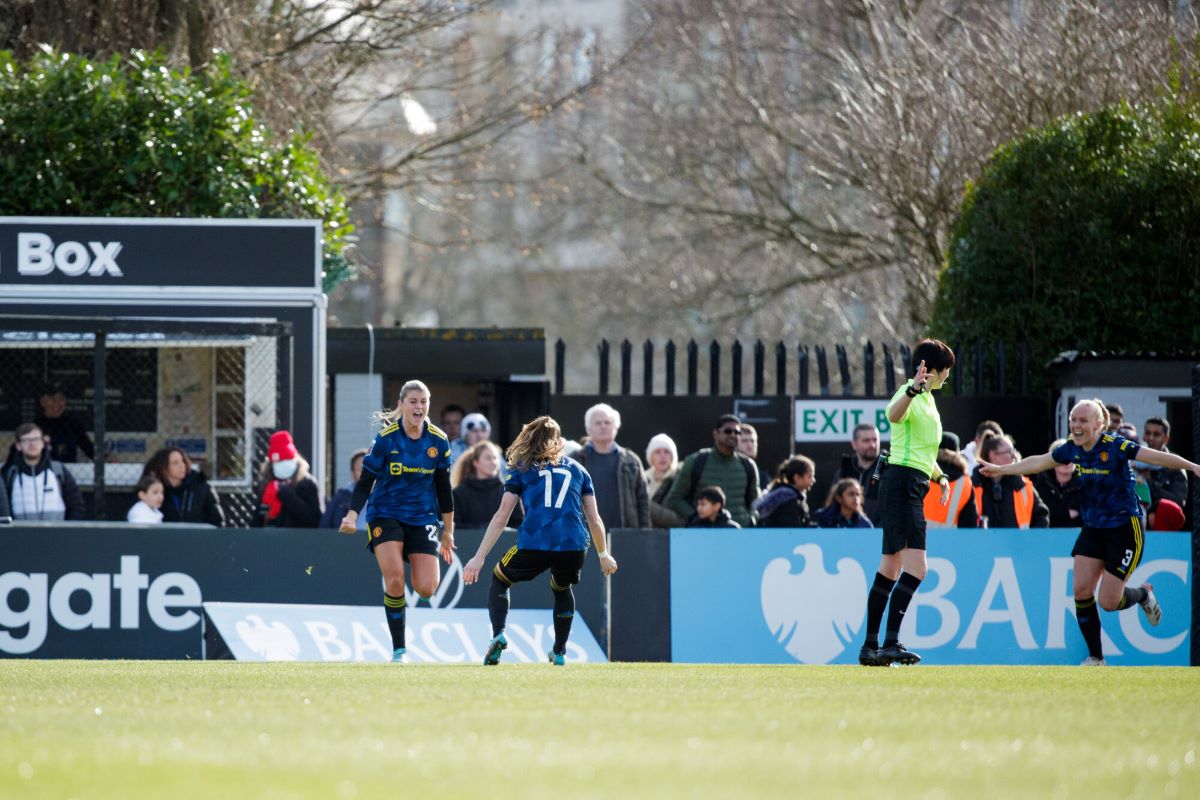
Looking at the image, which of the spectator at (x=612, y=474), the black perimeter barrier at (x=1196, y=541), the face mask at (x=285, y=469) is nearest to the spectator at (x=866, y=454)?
the spectator at (x=612, y=474)

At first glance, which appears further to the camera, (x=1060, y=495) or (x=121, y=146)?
(x=121, y=146)

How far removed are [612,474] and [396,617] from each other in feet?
9.66

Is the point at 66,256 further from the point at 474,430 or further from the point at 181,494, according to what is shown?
the point at 474,430

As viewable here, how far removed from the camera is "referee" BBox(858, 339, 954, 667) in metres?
10.7

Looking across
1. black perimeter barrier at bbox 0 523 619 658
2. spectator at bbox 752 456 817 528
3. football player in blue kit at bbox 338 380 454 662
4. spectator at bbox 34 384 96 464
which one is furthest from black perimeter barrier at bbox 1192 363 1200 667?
spectator at bbox 34 384 96 464

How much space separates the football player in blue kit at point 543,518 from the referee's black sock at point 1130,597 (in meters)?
3.80

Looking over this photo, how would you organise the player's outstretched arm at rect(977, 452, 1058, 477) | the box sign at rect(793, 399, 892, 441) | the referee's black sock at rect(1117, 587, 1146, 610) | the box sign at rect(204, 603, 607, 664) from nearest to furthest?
the player's outstretched arm at rect(977, 452, 1058, 477), the referee's black sock at rect(1117, 587, 1146, 610), the box sign at rect(204, 603, 607, 664), the box sign at rect(793, 399, 892, 441)

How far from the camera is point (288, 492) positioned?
15320 mm

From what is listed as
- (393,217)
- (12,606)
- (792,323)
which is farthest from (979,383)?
(393,217)

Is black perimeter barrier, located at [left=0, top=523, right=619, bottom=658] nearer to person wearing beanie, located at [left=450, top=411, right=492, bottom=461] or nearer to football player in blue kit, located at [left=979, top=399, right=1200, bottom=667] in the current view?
person wearing beanie, located at [left=450, top=411, right=492, bottom=461]

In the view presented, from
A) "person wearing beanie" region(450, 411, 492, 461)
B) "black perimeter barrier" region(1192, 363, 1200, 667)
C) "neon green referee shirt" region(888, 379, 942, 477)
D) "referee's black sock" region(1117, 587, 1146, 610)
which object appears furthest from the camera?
"person wearing beanie" region(450, 411, 492, 461)

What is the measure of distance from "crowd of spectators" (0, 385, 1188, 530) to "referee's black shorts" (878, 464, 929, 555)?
3.58 metres

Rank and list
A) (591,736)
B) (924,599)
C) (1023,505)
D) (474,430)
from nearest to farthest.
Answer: (591,736), (924,599), (1023,505), (474,430)

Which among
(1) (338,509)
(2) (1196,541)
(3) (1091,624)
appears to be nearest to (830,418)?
(2) (1196,541)
